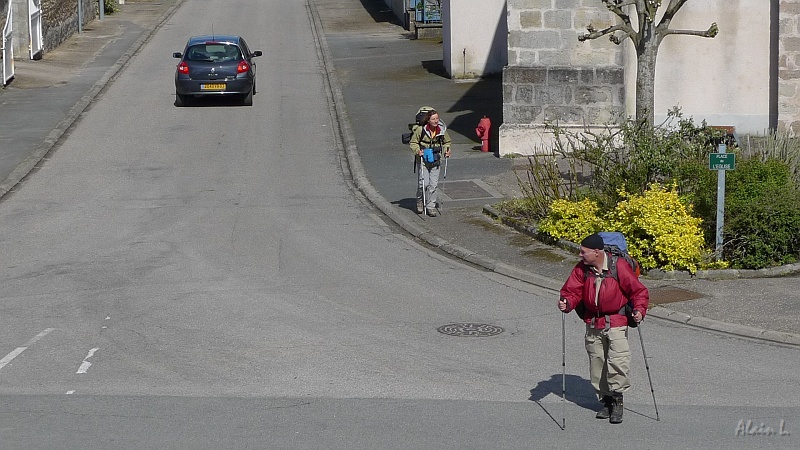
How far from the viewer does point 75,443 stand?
28.5 feet

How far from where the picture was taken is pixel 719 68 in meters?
23.5

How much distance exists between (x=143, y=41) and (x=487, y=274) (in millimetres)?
29251

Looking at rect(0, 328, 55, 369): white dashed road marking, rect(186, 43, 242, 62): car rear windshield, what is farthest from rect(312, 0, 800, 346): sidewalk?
rect(0, 328, 55, 369): white dashed road marking

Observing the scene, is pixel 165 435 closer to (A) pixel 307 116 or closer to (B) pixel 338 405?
(B) pixel 338 405

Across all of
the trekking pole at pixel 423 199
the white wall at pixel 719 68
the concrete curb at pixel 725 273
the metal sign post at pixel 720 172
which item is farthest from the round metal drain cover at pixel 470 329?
the white wall at pixel 719 68

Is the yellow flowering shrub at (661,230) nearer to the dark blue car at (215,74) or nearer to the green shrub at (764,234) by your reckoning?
the green shrub at (764,234)

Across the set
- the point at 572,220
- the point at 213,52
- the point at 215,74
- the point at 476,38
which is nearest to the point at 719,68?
the point at 572,220

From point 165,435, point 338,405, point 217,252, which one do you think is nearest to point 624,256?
point 338,405

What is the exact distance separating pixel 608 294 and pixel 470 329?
3.25 m

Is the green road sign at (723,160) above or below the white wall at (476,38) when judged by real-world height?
below

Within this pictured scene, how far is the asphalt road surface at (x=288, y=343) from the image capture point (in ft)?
29.7

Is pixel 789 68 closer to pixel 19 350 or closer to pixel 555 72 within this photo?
pixel 555 72

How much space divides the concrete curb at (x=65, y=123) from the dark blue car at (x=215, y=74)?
2.56m

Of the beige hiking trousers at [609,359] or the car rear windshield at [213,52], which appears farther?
the car rear windshield at [213,52]
